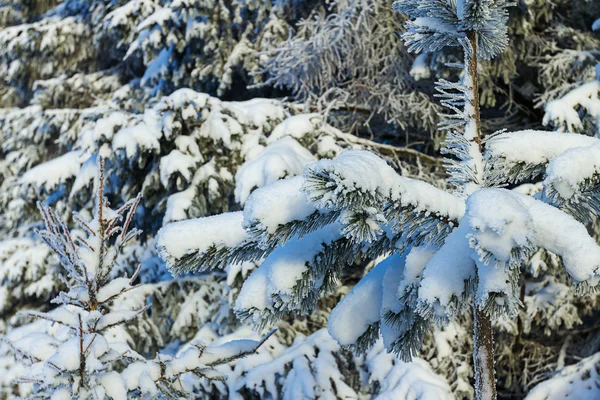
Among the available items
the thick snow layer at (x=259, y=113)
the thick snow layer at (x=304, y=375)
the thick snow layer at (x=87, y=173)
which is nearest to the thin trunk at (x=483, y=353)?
the thick snow layer at (x=304, y=375)

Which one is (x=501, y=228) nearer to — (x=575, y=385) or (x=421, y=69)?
(x=575, y=385)

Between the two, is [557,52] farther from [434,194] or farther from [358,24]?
[434,194]

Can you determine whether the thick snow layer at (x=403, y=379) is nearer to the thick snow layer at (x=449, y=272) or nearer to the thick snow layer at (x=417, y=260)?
the thick snow layer at (x=417, y=260)

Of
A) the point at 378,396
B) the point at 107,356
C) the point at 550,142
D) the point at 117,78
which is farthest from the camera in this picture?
the point at 117,78

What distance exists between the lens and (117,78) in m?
7.68

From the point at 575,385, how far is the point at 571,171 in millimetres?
2944

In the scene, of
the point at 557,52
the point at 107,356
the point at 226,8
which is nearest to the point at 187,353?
the point at 107,356

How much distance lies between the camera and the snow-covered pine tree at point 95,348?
5.30 ft

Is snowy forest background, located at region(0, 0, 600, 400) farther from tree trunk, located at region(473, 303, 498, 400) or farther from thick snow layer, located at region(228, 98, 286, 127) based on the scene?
tree trunk, located at region(473, 303, 498, 400)

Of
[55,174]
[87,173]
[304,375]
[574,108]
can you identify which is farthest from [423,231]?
[55,174]

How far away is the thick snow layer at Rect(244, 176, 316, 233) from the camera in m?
1.03

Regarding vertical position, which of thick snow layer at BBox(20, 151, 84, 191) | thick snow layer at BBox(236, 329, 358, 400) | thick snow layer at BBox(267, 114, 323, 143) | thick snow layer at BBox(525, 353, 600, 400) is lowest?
thick snow layer at BBox(525, 353, 600, 400)

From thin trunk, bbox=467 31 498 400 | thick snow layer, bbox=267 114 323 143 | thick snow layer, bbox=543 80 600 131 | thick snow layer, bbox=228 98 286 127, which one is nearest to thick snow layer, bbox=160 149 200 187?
thick snow layer, bbox=228 98 286 127

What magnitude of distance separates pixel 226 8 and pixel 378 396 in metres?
4.04
